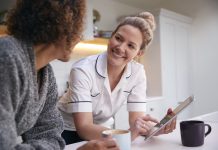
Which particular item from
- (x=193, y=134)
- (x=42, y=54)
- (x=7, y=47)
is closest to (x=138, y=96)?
(x=193, y=134)

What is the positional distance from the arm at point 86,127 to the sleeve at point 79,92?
Answer: 0.03 metres

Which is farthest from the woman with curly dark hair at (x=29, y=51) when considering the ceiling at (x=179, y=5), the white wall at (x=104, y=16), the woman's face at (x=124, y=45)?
the ceiling at (x=179, y=5)

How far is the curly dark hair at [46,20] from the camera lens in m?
0.68

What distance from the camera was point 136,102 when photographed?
147 centimetres

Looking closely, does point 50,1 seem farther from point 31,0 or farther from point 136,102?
point 136,102

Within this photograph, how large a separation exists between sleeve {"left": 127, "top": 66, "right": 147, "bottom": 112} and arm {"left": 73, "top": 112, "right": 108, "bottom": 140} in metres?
0.31

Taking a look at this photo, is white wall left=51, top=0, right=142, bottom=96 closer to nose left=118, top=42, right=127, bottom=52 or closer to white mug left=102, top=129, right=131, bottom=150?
nose left=118, top=42, right=127, bottom=52

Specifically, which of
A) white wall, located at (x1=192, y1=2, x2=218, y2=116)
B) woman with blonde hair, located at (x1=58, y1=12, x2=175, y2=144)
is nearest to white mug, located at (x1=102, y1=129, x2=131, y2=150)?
woman with blonde hair, located at (x1=58, y1=12, x2=175, y2=144)

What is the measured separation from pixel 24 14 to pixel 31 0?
0.13 feet

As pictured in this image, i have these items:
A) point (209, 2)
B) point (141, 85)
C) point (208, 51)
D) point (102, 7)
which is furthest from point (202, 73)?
point (141, 85)

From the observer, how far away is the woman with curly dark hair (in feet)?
1.94

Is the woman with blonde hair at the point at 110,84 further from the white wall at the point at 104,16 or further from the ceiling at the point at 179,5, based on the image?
the ceiling at the point at 179,5

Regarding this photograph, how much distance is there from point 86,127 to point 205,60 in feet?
11.1

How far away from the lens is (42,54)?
2.38 feet
